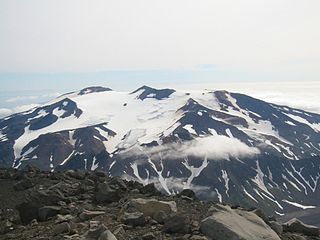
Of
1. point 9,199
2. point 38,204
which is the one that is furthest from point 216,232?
point 9,199

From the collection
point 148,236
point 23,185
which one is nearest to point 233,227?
point 148,236

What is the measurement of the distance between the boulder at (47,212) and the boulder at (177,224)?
6.81 metres

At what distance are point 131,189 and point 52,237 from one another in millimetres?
11553

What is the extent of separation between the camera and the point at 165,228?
18.5m

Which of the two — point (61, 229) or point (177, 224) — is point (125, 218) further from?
point (61, 229)

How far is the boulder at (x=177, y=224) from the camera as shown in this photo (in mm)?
18359

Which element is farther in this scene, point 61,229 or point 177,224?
point 61,229

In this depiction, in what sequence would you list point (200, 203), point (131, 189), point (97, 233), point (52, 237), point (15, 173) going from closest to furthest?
point (97, 233) < point (52, 237) < point (200, 203) < point (131, 189) < point (15, 173)

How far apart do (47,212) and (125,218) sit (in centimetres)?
485

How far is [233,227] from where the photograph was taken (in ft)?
57.8

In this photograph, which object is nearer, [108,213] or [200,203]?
[108,213]

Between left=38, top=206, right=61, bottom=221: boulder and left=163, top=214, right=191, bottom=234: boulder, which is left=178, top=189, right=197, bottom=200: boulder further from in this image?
left=163, top=214, right=191, bottom=234: boulder

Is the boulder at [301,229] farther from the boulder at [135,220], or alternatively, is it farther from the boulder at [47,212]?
the boulder at [47,212]

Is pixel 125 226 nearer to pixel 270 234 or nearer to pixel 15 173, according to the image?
pixel 270 234
